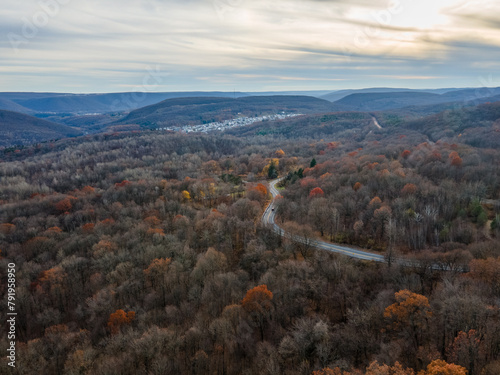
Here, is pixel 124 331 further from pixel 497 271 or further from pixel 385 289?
pixel 497 271

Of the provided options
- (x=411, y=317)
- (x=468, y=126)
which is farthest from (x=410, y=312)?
(x=468, y=126)

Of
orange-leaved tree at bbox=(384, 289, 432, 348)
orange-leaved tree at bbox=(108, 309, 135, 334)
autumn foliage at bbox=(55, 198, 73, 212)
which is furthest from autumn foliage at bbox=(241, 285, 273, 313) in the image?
autumn foliage at bbox=(55, 198, 73, 212)

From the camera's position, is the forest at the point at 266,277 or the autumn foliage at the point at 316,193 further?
the autumn foliage at the point at 316,193

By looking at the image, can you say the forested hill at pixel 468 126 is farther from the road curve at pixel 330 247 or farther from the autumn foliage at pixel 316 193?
the road curve at pixel 330 247

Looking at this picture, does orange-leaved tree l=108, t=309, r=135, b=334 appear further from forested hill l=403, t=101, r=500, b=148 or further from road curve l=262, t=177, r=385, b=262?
forested hill l=403, t=101, r=500, b=148

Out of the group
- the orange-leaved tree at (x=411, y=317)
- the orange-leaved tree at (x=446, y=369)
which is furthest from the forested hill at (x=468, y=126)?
the orange-leaved tree at (x=446, y=369)

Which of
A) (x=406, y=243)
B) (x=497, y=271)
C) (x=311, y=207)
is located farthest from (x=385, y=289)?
(x=311, y=207)

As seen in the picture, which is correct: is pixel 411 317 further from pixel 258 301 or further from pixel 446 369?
pixel 258 301

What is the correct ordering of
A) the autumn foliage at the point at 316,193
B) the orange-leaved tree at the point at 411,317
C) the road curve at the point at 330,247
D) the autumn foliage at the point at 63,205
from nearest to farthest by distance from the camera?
the orange-leaved tree at the point at 411,317 < the road curve at the point at 330,247 < the autumn foliage at the point at 316,193 < the autumn foliage at the point at 63,205

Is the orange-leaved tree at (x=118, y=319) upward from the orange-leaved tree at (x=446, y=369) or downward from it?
downward
